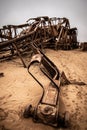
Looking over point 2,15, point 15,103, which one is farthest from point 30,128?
point 2,15

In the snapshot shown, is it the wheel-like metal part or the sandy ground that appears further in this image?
the wheel-like metal part

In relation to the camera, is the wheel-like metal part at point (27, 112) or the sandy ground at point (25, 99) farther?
the wheel-like metal part at point (27, 112)

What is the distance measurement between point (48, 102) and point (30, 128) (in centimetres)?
64

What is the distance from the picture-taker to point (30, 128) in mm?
2850

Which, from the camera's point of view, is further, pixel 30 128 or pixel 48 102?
pixel 48 102

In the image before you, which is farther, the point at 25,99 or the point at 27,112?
the point at 25,99

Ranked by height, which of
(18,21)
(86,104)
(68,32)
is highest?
(18,21)

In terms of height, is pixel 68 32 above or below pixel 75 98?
above

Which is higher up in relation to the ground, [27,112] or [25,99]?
[27,112]

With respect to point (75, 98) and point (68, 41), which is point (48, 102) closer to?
point (75, 98)

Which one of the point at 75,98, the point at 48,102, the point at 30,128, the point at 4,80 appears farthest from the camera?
the point at 4,80

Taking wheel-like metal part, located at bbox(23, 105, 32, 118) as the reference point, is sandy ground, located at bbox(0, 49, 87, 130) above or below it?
below

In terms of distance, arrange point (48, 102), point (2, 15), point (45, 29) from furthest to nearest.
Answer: point (2, 15), point (45, 29), point (48, 102)

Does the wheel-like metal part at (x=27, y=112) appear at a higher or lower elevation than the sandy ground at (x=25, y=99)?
higher
